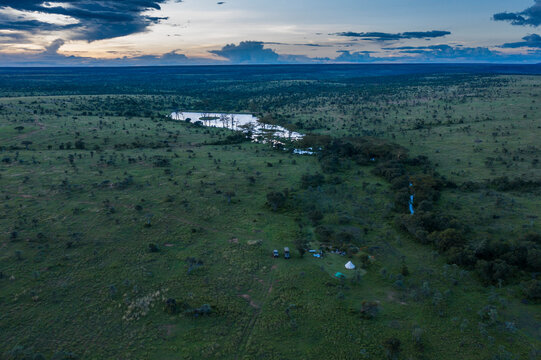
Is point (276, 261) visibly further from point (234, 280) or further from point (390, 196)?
point (390, 196)

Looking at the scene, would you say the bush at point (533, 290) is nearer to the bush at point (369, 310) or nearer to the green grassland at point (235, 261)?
the green grassland at point (235, 261)

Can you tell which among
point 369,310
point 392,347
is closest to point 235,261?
point 369,310

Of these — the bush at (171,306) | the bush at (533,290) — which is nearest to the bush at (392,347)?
the bush at (533,290)

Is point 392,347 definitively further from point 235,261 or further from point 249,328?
point 235,261

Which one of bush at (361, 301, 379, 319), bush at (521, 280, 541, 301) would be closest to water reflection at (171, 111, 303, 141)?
bush at (361, 301, 379, 319)

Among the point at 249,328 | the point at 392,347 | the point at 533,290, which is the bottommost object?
the point at 392,347

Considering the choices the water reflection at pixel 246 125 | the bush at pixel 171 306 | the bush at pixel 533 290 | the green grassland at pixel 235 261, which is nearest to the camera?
the green grassland at pixel 235 261

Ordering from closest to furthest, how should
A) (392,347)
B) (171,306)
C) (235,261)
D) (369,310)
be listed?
(392,347)
(171,306)
(369,310)
(235,261)

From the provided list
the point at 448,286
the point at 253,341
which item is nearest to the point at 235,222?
the point at 253,341

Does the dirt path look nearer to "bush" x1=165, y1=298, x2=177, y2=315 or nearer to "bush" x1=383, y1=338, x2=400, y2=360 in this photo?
"bush" x1=165, y1=298, x2=177, y2=315
